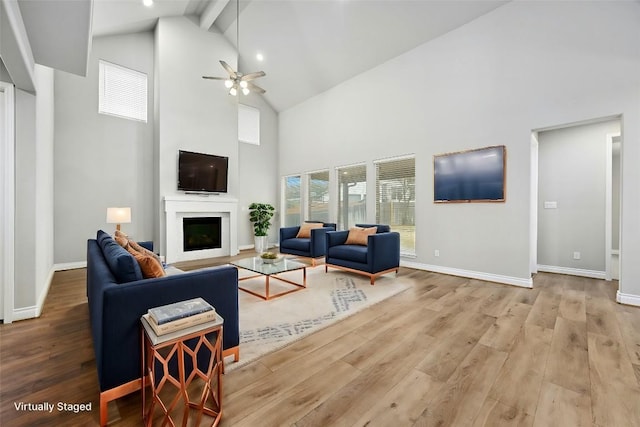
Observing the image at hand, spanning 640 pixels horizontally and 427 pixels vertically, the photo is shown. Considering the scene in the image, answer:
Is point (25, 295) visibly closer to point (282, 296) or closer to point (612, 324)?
point (282, 296)

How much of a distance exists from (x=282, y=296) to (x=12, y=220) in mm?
2766

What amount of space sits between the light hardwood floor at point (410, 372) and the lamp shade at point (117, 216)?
1484 millimetres

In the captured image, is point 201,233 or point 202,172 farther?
point 201,233

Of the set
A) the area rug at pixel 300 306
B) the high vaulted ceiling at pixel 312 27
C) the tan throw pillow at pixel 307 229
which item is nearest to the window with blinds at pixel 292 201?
the tan throw pillow at pixel 307 229

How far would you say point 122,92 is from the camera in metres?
5.45

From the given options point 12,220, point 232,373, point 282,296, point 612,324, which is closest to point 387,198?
point 282,296

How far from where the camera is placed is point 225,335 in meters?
1.84

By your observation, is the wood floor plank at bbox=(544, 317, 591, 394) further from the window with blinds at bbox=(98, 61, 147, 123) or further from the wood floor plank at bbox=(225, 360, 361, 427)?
the window with blinds at bbox=(98, 61, 147, 123)

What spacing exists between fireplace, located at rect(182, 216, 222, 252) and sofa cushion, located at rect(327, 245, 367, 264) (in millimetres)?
3144

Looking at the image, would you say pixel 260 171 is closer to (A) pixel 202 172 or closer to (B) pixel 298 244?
(A) pixel 202 172

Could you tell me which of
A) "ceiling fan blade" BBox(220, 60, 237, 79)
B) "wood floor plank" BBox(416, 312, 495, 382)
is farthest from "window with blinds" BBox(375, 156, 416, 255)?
"ceiling fan blade" BBox(220, 60, 237, 79)

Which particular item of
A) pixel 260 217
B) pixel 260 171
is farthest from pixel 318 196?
pixel 260 171

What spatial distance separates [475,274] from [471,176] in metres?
1.59

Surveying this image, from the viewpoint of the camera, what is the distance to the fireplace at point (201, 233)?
585 cm
